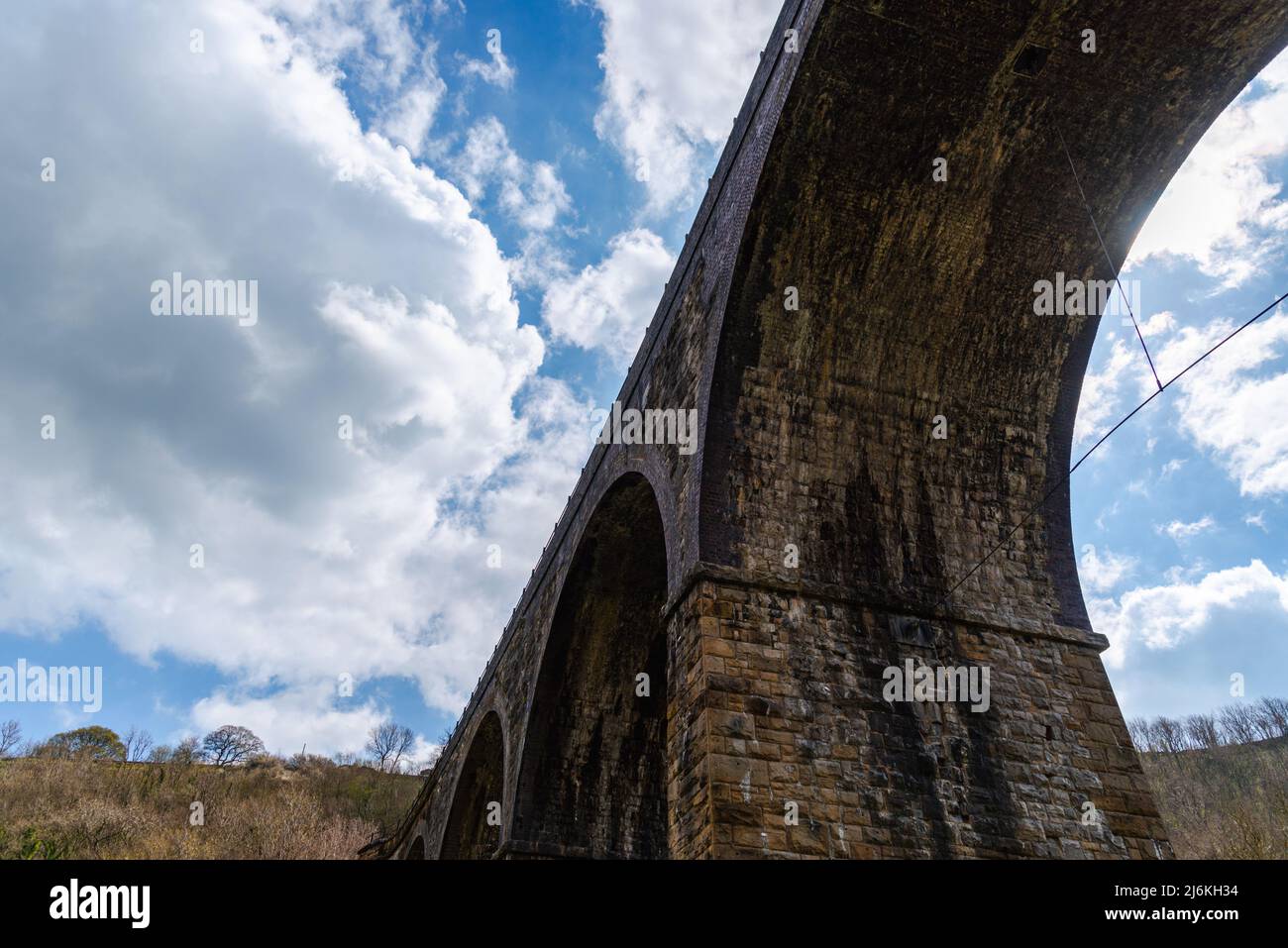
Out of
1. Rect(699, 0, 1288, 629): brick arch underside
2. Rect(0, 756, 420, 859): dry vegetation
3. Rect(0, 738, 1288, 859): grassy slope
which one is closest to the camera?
Rect(699, 0, 1288, 629): brick arch underside

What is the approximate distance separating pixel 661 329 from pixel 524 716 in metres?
6.38

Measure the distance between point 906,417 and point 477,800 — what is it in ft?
44.8

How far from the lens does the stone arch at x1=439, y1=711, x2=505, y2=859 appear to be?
17.5 meters

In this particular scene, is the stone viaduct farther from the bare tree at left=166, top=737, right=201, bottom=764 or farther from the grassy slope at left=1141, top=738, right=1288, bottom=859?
the bare tree at left=166, top=737, right=201, bottom=764

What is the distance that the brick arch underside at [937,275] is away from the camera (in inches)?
274

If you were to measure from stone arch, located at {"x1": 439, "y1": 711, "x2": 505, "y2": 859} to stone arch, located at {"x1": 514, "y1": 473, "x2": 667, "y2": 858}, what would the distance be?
14.1 feet

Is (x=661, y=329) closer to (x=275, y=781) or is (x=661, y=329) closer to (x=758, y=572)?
(x=758, y=572)

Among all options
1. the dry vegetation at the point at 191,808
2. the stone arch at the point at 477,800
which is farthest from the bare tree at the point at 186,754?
the stone arch at the point at 477,800

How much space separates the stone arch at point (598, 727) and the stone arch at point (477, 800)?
169 inches

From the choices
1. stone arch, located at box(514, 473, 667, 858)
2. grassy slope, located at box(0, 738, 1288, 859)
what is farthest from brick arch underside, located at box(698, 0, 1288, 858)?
grassy slope, located at box(0, 738, 1288, 859)

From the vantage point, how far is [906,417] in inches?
339

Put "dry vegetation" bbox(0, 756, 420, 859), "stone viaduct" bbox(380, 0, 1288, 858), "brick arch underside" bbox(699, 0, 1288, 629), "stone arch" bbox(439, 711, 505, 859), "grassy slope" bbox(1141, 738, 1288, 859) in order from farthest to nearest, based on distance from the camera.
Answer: "dry vegetation" bbox(0, 756, 420, 859)
"grassy slope" bbox(1141, 738, 1288, 859)
"stone arch" bbox(439, 711, 505, 859)
"brick arch underside" bbox(699, 0, 1288, 629)
"stone viaduct" bbox(380, 0, 1288, 858)

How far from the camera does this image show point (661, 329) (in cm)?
990
